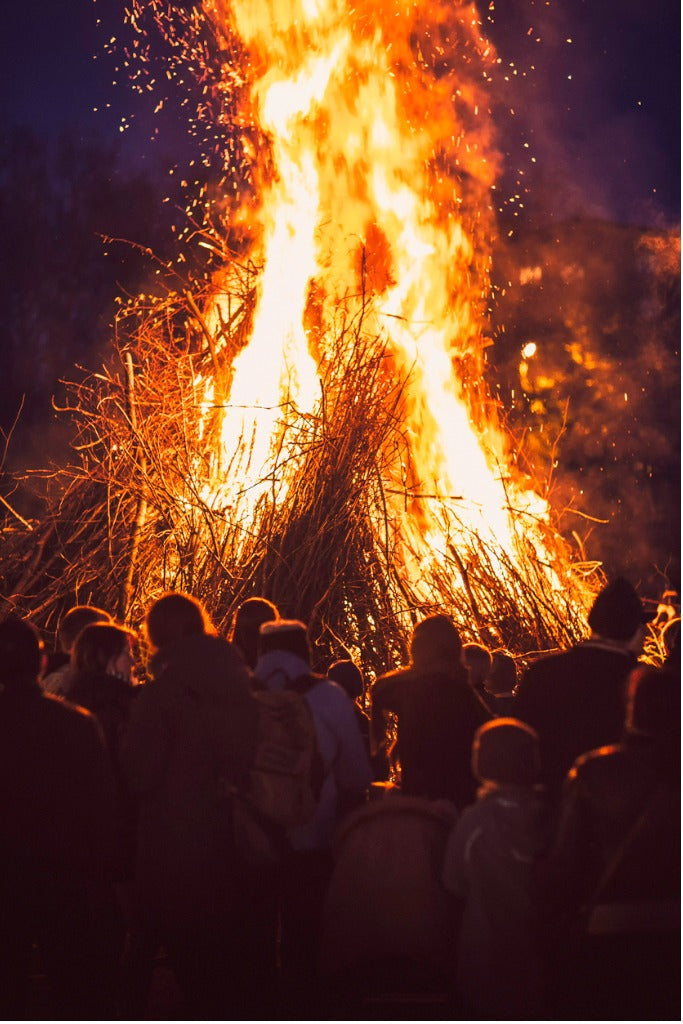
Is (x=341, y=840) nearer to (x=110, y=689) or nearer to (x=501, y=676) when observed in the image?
(x=110, y=689)

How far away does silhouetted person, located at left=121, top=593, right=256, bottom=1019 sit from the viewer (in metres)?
3.83

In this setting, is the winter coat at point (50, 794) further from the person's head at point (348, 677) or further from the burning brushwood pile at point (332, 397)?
the burning brushwood pile at point (332, 397)

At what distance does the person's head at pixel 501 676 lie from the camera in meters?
6.45

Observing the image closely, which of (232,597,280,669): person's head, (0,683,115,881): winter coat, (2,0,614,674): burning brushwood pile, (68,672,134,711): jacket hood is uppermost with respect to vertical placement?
(2,0,614,674): burning brushwood pile

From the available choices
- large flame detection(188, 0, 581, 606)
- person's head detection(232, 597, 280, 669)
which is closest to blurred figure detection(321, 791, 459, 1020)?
person's head detection(232, 597, 280, 669)

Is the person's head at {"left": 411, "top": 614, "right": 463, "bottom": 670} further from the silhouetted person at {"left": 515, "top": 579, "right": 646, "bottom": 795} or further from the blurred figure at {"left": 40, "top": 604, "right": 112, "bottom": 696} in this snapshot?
the blurred figure at {"left": 40, "top": 604, "right": 112, "bottom": 696}

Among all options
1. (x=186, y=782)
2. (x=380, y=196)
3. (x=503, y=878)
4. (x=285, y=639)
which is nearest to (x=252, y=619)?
(x=285, y=639)

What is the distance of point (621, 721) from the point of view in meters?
4.31

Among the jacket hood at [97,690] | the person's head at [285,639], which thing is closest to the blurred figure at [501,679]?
the person's head at [285,639]

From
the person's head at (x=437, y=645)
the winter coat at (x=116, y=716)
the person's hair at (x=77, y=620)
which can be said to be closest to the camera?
the winter coat at (x=116, y=716)

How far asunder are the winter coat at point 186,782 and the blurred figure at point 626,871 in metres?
1.07

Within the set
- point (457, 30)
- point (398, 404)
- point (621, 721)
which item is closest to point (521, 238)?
point (457, 30)

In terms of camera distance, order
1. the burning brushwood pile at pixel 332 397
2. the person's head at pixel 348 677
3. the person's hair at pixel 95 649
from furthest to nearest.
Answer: the burning brushwood pile at pixel 332 397 < the person's head at pixel 348 677 < the person's hair at pixel 95 649

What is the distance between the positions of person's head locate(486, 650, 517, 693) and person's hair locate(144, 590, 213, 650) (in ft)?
8.53
